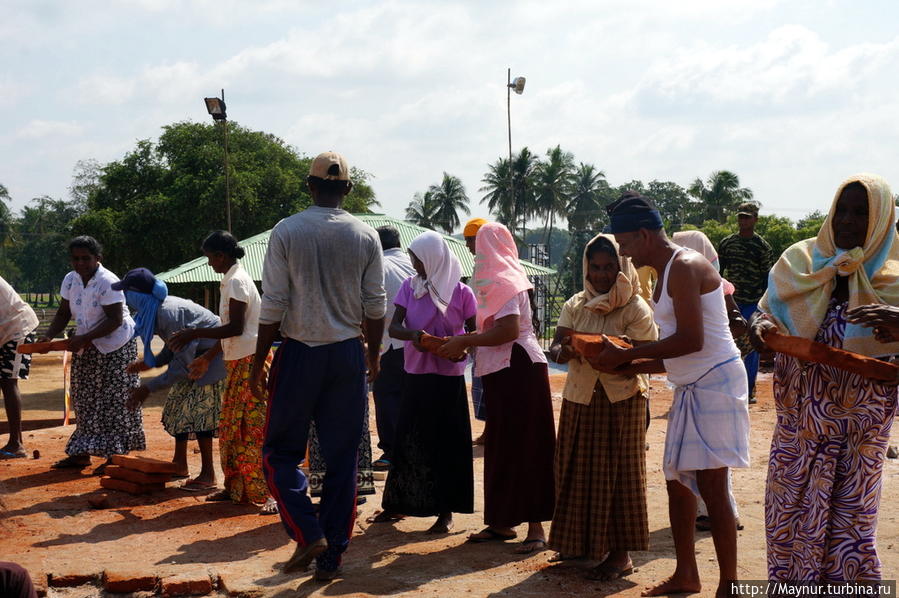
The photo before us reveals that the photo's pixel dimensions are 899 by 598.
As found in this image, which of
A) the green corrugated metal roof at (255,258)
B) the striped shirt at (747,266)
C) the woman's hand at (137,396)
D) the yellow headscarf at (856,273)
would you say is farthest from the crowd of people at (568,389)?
the green corrugated metal roof at (255,258)

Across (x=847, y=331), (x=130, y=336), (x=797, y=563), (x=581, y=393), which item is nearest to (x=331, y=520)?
(x=581, y=393)

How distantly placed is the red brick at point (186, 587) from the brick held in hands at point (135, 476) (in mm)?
2356

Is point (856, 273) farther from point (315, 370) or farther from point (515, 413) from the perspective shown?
point (315, 370)

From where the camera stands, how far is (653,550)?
5043mm

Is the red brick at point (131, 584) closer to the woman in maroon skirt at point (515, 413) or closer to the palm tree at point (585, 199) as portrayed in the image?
the woman in maroon skirt at point (515, 413)

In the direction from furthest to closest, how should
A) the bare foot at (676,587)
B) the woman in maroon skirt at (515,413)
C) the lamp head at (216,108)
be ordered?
1. the lamp head at (216,108)
2. the woman in maroon skirt at (515,413)
3. the bare foot at (676,587)

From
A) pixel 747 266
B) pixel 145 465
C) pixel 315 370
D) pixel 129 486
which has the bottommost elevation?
pixel 129 486

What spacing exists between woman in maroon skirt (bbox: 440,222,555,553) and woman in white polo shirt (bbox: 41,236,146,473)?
3.68 metres

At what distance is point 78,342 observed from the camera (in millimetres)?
7422

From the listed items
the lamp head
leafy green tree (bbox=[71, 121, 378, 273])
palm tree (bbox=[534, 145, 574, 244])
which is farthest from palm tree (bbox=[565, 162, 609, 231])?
the lamp head

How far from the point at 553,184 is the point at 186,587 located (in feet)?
227

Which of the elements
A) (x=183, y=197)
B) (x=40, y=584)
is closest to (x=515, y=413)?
(x=40, y=584)

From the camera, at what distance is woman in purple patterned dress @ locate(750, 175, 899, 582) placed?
3.69 m

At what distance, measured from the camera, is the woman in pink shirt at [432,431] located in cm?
546
